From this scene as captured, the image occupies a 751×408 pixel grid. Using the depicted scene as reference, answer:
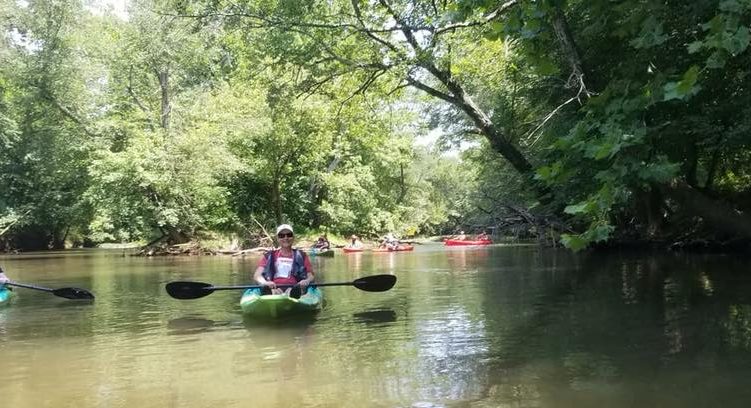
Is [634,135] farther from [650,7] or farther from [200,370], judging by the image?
[200,370]

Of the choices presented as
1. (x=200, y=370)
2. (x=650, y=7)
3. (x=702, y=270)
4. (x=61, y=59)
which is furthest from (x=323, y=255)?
(x=650, y=7)

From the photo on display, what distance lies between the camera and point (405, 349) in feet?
21.9

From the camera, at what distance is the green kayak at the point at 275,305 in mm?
8547

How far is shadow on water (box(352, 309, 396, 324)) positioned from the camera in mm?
8625

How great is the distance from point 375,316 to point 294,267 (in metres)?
1.48

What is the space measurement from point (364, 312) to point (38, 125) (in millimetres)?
28878

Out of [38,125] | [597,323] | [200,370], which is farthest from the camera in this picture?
[38,125]

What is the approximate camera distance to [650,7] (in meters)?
3.67

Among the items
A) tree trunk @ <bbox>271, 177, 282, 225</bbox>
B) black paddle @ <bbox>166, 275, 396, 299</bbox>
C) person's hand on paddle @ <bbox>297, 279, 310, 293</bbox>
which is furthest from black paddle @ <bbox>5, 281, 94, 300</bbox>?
tree trunk @ <bbox>271, 177, 282, 225</bbox>

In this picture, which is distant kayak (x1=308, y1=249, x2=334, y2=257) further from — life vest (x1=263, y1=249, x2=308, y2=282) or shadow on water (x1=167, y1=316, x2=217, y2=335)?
shadow on water (x1=167, y1=316, x2=217, y2=335)

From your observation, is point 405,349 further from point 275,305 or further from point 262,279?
point 262,279

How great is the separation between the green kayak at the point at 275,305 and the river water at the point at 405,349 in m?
0.19

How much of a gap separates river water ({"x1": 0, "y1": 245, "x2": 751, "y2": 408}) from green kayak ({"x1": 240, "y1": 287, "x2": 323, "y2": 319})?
0.63ft

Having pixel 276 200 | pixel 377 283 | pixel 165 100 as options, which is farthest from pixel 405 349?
pixel 276 200
